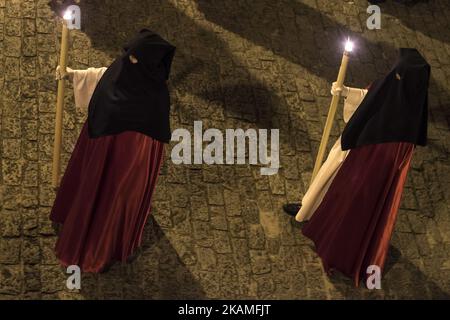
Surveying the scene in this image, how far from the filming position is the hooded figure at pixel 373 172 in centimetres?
609

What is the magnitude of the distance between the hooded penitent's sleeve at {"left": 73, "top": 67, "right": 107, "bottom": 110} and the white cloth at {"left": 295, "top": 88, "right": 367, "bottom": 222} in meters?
2.19

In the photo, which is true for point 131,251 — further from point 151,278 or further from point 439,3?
point 439,3

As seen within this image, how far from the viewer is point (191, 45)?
897 cm

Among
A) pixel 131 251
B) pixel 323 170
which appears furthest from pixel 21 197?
pixel 323 170

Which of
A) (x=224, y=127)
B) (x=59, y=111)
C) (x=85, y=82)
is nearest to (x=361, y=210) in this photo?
(x=224, y=127)

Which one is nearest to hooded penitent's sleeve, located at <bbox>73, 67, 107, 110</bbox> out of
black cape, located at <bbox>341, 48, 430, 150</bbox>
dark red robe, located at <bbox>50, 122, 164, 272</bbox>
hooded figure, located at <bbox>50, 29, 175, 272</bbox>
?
hooded figure, located at <bbox>50, 29, 175, 272</bbox>

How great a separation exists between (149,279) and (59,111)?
1.71 m

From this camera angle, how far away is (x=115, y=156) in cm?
605

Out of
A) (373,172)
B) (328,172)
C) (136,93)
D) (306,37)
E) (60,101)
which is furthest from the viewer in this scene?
(306,37)

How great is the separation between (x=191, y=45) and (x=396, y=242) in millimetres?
3345

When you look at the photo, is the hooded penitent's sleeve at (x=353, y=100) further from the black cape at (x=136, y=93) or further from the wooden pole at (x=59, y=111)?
the wooden pole at (x=59, y=111)

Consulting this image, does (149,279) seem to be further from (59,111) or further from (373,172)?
(373,172)

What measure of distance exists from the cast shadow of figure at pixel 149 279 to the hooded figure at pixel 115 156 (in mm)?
129

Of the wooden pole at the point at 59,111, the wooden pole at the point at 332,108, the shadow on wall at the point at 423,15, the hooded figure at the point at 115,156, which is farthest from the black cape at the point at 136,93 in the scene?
the shadow on wall at the point at 423,15
